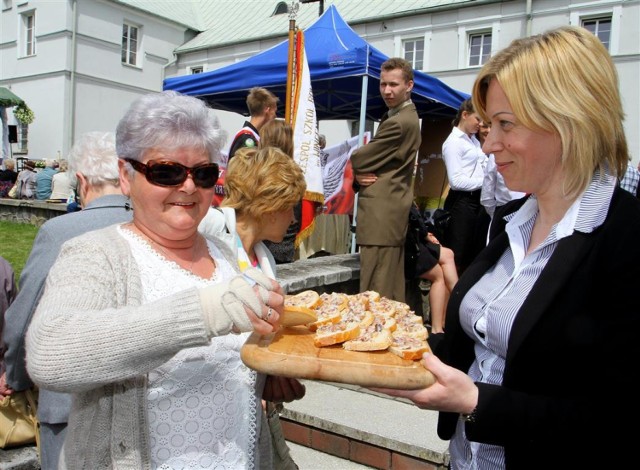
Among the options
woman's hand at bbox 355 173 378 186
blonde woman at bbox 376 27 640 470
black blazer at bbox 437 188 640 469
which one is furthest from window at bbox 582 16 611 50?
black blazer at bbox 437 188 640 469

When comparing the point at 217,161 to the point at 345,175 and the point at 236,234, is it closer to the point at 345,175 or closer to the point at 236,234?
the point at 236,234

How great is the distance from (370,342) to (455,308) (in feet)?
1.11

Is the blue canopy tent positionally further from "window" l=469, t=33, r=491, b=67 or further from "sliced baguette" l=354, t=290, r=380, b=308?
"window" l=469, t=33, r=491, b=67

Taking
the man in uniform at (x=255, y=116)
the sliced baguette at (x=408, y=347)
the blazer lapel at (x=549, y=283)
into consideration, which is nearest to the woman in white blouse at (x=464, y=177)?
the man in uniform at (x=255, y=116)

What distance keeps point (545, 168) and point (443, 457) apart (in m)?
1.87

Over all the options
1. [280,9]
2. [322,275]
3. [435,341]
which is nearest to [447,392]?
[435,341]

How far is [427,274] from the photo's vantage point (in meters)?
4.96

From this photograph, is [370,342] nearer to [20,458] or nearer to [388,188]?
[20,458]

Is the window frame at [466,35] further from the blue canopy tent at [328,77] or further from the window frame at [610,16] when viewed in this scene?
the blue canopy tent at [328,77]

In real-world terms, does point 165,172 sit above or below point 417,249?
above

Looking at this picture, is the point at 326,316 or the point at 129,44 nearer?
the point at 326,316

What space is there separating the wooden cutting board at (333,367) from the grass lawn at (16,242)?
6.82 meters

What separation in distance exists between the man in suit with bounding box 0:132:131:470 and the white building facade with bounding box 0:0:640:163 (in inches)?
706

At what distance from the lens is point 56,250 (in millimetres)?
2291
